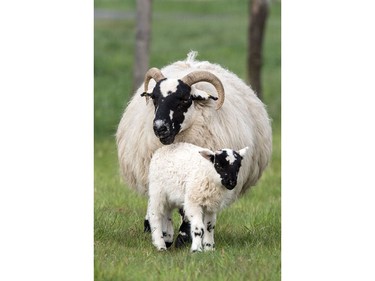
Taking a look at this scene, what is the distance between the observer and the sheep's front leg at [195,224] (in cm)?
791

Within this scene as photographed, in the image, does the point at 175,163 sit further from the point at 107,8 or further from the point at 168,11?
the point at 168,11

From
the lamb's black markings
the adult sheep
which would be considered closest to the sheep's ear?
the adult sheep

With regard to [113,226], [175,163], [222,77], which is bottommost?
[113,226]

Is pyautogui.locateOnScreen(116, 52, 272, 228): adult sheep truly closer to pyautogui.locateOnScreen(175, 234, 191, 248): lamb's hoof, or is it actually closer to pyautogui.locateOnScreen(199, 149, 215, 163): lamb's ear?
pyautogui.locateOnScreen(199, 149, 215, 163): lamb's ear

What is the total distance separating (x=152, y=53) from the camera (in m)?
19.0

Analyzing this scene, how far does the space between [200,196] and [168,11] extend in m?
9.43

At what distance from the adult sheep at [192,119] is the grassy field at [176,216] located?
0.48 meters

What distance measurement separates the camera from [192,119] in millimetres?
8305

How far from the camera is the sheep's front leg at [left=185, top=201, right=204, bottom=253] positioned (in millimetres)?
7914

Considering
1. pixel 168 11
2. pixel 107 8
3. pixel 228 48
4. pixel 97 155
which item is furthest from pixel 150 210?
pixel 228 48

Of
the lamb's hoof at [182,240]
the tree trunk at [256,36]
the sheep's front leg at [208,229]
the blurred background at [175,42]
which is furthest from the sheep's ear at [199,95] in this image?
the tree trunk at [256,36]

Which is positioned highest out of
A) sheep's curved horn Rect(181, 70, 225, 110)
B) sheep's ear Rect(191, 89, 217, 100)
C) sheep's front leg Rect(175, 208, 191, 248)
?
sheep's curved horn Rect(181, 70, 225, 110)

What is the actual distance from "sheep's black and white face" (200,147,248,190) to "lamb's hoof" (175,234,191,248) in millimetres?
965

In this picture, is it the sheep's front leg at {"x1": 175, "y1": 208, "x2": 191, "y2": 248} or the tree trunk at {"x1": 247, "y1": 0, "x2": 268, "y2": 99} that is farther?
the tree trunk at {"x1": 247, "y1": 0, "x2": 268, "y2": 99}
